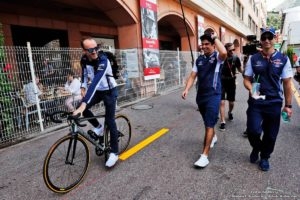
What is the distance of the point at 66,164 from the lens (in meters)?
3.15

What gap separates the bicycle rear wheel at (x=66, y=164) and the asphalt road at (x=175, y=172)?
0.39ft

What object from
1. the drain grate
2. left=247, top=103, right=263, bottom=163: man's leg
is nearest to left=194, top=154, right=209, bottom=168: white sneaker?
left=247, top=103, right=263, bottom=163: man's leg

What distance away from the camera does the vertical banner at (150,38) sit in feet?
32.9

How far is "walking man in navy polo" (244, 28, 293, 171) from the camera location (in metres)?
3.07

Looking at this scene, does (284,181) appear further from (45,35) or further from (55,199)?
(45,35)

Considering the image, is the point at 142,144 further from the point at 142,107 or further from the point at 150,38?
the point at 150,38

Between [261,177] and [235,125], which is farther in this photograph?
[235,125]

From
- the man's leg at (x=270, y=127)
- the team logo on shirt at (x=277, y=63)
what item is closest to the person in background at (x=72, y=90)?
the man's leg at (x=270, y=127)

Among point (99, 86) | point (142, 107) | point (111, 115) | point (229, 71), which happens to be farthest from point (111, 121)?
point (142, 107)

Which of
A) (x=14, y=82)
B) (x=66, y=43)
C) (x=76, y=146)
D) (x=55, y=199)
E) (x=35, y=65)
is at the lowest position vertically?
(x=55, y=199)

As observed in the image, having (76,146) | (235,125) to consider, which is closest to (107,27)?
(235,125)

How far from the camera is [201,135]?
4.83 meters

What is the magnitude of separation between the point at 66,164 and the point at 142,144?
65.1 inches

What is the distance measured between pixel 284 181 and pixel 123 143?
2.47 m
